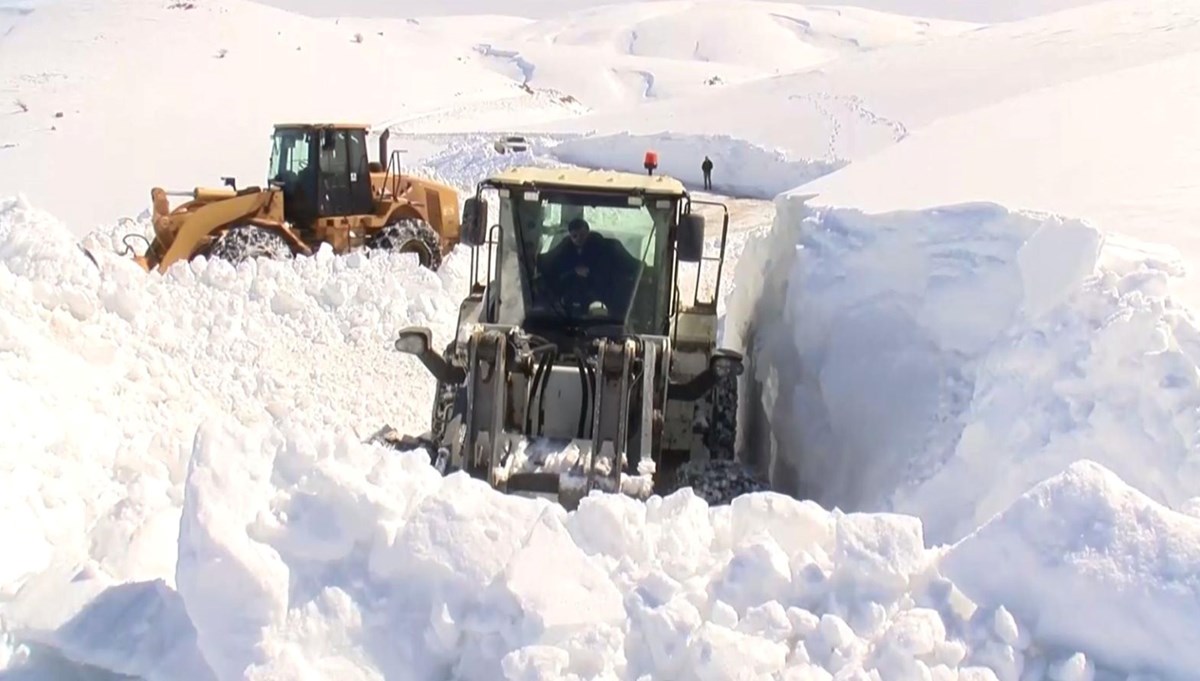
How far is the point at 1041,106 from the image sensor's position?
1041cm

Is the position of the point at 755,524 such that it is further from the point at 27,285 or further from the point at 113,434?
the point at 27,285

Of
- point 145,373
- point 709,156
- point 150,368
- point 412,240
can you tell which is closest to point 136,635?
point 145,373

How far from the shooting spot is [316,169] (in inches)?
523

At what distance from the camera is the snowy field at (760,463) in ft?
10.2

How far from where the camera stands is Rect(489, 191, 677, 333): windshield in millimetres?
6422

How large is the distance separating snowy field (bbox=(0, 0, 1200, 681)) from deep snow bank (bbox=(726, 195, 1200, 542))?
2 centimetres

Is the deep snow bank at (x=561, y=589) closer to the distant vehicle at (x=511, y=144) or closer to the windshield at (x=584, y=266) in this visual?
the windshield at (x=584, y=266)

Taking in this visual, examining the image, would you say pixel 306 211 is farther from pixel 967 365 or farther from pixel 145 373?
pixel 967 365

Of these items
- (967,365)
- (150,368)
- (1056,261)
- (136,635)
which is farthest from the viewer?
(150,368)

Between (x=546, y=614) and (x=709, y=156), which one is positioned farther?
(x=709, y=156)

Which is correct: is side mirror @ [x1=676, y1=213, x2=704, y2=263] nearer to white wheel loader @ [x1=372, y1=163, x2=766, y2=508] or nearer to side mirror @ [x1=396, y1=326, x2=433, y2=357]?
white wheel loader @ [x1=372, y1=163, x2=766, y2=508]

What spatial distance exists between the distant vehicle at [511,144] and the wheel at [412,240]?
17.7 metres

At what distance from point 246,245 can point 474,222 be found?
6.34 meters

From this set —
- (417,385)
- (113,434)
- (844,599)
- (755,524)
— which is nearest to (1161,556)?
(844,599)
